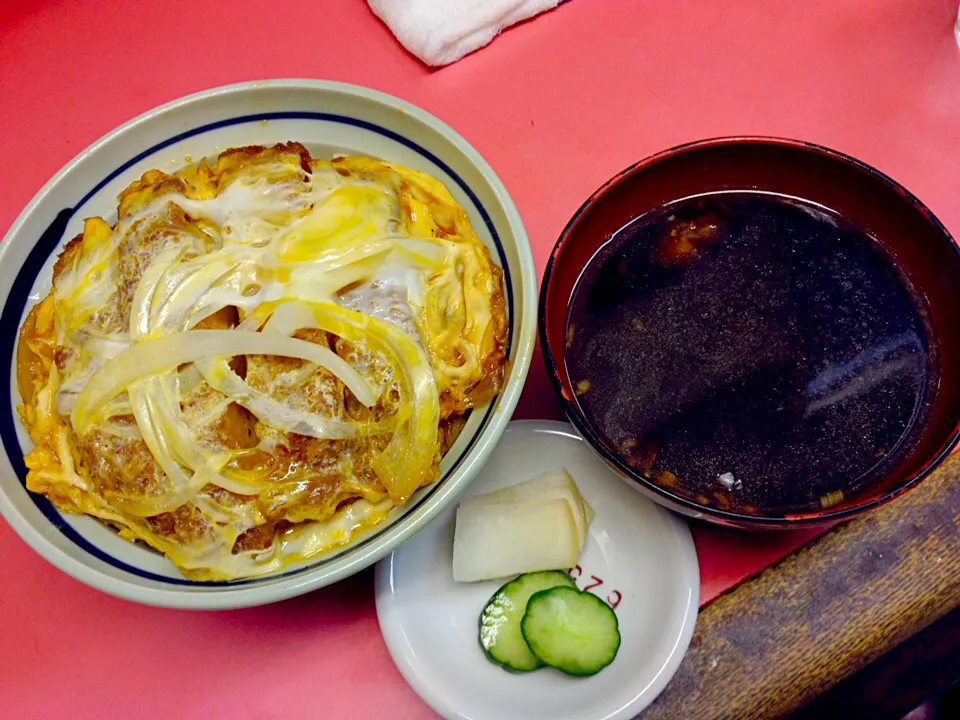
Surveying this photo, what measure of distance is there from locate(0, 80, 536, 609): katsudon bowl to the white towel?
617 millimetres

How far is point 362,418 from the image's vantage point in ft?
4.44

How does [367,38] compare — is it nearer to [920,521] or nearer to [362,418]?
[362,418]

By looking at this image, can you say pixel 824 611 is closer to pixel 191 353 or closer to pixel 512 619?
pixel 512 619

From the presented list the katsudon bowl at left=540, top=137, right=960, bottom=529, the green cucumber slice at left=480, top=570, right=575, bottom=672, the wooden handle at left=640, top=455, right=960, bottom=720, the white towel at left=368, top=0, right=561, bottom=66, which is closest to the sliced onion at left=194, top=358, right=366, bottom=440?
the katsudon bowl at left=540, top=137, right=960, bottom=529

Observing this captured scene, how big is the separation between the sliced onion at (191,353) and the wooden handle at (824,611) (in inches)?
36.9

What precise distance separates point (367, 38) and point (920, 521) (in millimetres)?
1862

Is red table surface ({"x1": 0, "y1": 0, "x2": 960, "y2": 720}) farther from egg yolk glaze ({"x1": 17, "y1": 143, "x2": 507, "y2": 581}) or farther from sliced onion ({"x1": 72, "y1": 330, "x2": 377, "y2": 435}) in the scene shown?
sliced onion ({"x1": 72, "y1": 330, "x2": 377, "y2": 435})

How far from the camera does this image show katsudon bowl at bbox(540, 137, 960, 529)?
143 cm

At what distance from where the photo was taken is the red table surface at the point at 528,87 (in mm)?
1709

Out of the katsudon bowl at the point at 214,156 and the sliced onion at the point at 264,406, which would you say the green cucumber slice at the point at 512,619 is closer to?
the katsudon bowl at the point at 214,156

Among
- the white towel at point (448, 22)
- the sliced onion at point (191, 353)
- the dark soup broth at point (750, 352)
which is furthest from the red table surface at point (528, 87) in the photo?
the sliced onion at point (191, 353)

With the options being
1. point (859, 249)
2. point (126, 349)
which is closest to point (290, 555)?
point (126, 349)

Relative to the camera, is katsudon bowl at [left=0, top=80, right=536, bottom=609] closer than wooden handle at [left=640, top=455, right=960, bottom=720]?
Yes

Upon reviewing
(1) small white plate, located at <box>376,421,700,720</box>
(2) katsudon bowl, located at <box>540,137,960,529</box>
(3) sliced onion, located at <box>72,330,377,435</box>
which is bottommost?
(1) small white plate, located at <box>376,421,700,720</box>
